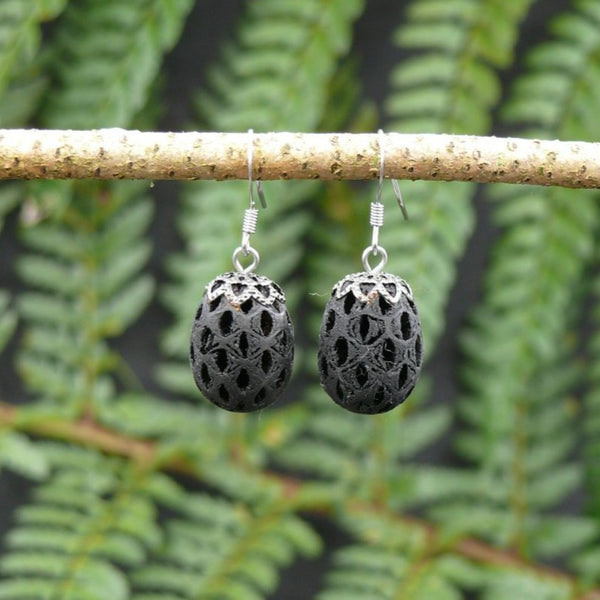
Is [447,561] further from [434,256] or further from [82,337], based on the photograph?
[82,337]

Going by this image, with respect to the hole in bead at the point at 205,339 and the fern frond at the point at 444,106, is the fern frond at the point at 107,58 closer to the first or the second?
the fern frond at the point at 444,106

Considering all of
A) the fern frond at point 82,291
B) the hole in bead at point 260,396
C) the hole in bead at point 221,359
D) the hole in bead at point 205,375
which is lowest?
the hole in bead at point 260,396

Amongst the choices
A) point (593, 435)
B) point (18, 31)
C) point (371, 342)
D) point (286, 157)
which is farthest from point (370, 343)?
point (593, 435)

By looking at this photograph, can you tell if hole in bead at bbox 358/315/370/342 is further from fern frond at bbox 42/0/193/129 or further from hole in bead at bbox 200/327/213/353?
fern frond at bbox 42/0/193/129

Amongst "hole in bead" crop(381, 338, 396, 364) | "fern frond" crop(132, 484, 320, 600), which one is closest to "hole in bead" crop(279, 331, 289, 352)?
"hole in bead" crop(381, 338, 396, 364)

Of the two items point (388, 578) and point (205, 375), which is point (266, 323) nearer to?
point (205, 375)

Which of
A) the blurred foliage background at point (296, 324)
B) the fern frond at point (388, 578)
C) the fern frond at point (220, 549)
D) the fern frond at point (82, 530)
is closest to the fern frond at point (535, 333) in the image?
the blurred foliage background at point (296, 324)
